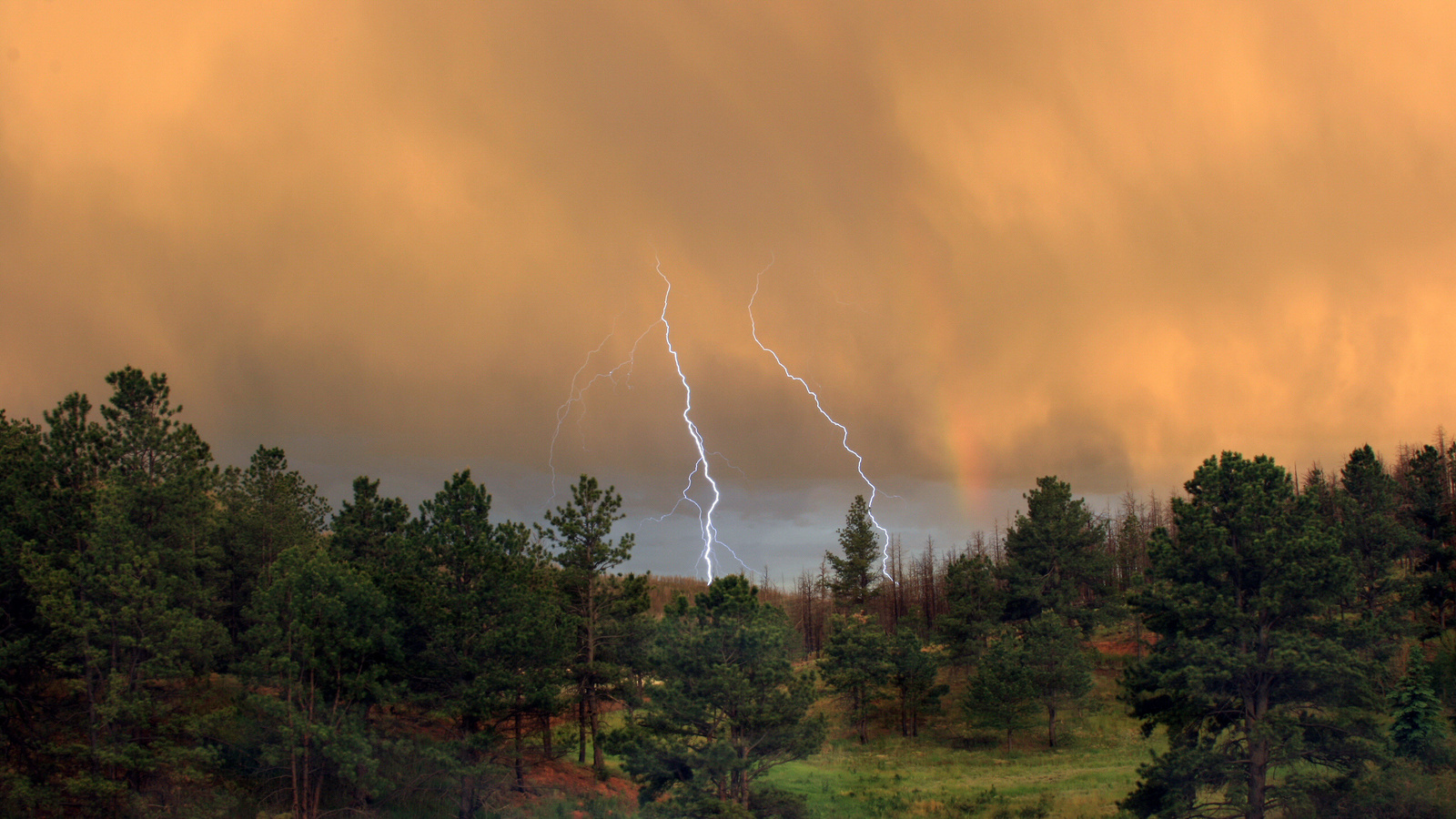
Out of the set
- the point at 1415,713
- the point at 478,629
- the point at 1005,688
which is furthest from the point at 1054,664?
the point at 478,629

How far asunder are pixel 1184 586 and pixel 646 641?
22.5 metres

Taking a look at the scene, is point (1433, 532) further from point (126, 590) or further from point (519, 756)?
point (126, 590)

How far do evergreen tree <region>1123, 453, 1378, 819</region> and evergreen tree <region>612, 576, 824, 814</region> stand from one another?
37.9 feet

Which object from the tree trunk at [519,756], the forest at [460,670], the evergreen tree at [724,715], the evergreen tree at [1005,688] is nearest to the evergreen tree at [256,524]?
the forest at [460,670]

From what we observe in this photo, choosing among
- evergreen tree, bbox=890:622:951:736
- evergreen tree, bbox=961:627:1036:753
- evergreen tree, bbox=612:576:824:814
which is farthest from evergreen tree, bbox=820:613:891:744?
evergreen tree, bbox=612:576:824:814

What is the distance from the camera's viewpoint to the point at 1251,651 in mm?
23719

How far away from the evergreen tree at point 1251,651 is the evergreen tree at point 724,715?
11565 mm

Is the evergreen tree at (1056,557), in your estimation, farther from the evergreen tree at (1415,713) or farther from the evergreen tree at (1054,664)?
the evergreen tree at (1415,713)

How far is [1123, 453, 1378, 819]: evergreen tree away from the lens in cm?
2195

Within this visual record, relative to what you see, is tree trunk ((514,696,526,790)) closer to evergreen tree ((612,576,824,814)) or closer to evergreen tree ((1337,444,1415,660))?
evergreen tree ((612,576,824,814))

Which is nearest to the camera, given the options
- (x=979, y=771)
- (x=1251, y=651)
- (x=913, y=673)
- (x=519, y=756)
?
(x=1251, y=651)

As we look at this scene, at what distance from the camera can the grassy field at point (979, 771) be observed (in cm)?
3422

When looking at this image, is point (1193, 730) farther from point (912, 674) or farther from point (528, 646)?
point (912, 674)

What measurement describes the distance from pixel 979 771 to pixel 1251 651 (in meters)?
26.0
